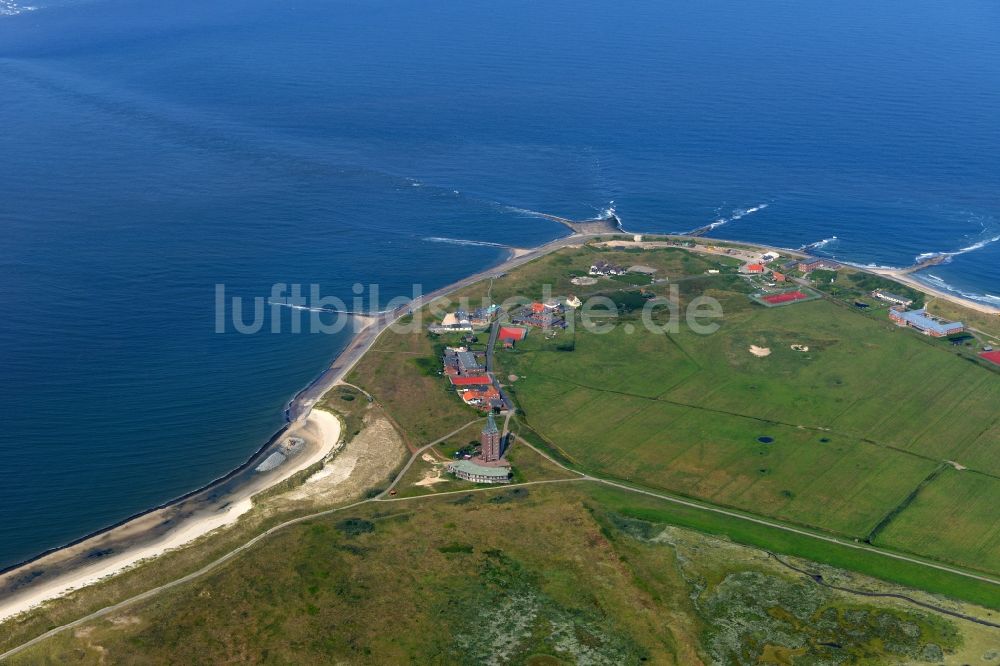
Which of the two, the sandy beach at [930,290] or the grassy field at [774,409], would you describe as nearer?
the grassy field at [774,409]

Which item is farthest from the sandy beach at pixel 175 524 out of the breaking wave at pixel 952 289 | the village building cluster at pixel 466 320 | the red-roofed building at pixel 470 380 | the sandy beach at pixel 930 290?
the breaking wave at pixel 952 289

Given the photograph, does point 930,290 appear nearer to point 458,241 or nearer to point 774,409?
point 774,409

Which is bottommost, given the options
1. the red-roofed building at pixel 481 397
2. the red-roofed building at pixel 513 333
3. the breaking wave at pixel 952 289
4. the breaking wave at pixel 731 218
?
the red-roofed building at pixel 481 397

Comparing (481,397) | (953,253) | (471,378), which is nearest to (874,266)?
(953,253)

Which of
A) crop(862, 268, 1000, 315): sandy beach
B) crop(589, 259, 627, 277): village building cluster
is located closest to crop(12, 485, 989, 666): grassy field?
crop(589, 259, 627, 277): village building cluster

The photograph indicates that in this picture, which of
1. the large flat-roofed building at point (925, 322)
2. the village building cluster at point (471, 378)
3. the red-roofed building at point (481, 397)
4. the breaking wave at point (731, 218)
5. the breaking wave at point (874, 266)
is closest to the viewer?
the red-roofed building at point (481, 397)

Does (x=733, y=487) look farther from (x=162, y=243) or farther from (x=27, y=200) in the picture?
(x=27, y=200)

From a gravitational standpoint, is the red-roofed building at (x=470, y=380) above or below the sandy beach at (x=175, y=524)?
above

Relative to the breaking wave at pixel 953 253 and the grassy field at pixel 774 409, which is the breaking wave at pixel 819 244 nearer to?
the breaking wave at pixel 953 253
